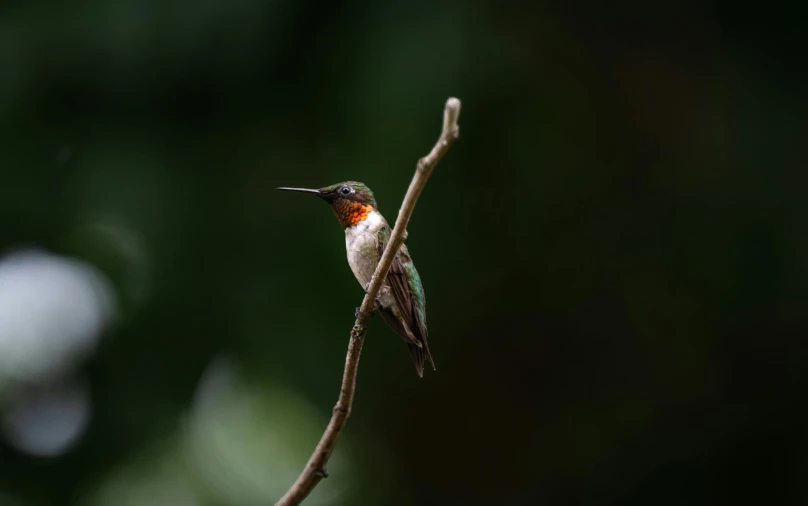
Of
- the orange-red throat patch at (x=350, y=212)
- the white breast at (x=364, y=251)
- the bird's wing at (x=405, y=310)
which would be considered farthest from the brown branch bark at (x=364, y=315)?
the orange-red throat patch at (x=350, y=212)

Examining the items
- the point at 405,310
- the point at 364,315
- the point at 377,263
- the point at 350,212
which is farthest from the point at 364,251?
the point at 364,315

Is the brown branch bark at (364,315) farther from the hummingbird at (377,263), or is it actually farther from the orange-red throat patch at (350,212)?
the orange-red throat patch at (350,212)

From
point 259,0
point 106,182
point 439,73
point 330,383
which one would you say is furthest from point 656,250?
point 106,182

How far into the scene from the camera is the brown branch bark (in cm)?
138

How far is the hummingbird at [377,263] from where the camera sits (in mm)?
2521

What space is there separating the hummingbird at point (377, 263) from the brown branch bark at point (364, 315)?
691mm

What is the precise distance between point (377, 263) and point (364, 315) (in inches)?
34.5

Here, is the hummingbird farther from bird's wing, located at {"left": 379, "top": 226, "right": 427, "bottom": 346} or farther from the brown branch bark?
the brown branch bark

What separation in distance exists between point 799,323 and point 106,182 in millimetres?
4619

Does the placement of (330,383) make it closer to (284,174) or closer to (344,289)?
(344,289)

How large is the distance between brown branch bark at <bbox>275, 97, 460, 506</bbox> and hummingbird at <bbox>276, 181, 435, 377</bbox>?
691 mm

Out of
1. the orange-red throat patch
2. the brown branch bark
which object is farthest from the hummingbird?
the brown branch bark

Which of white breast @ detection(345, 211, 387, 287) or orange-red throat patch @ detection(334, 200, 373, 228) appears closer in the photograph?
white breast @ detection(345, 211, 387, 287)

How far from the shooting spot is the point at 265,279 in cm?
499
